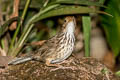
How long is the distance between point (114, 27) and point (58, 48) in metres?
2.02

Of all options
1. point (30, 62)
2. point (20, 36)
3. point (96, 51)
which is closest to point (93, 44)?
point (96, 51)

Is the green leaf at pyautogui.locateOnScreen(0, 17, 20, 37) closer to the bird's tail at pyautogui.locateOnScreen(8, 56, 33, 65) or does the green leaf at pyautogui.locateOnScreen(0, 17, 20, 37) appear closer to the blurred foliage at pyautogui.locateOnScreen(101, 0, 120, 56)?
the bird's tail at pyautogui.locateOnScreen(8, 56, 33, 65)

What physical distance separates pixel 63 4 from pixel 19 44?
902mm

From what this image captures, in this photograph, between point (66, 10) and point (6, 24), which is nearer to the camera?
point (66, 10)

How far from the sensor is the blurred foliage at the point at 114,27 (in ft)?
20.5

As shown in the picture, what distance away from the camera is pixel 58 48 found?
4.71 metres

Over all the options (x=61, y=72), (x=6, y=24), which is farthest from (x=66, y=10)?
(x=6, y=24)

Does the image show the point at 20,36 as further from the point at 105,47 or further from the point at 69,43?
the point at 105,47

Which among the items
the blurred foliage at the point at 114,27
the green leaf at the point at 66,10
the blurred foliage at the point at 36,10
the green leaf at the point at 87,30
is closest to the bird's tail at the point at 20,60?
the blurred foliage at the point at 36,10

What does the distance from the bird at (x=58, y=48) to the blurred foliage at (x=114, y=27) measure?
170 cm

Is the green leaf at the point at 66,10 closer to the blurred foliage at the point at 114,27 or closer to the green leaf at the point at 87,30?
the green leaf at the point at 87,30

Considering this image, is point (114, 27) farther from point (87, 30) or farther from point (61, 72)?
point (61, 72)

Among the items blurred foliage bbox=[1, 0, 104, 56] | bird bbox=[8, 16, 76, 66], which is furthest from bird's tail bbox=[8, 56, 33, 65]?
blurred foliage bbox=[1, 0, 104, 56]

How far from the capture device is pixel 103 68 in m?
5.02
